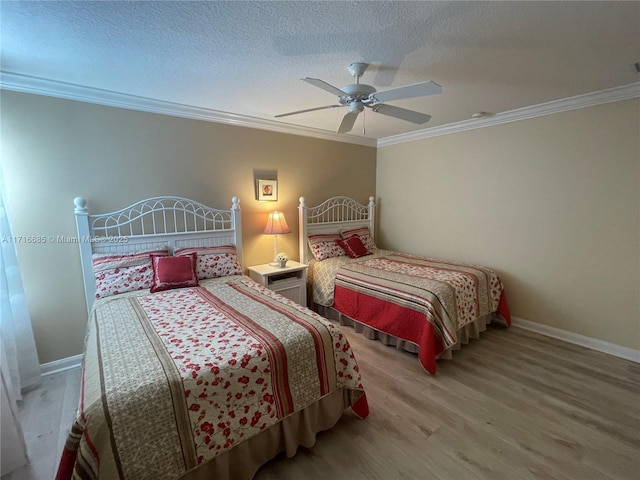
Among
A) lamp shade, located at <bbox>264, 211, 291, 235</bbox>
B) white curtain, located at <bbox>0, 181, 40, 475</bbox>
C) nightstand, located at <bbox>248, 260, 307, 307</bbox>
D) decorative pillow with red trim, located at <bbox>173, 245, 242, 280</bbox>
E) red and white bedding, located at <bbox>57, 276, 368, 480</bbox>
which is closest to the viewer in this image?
red and white bedding, located at <bbox>57, 276, 368, 480</bbox>

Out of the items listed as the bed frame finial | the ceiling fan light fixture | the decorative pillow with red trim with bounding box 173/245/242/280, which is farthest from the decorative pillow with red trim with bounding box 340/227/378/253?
the bed frame finial

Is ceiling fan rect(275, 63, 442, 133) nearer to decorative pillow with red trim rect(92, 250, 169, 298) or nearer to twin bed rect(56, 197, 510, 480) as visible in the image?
twin bed rect(56, 197, 510, 480)

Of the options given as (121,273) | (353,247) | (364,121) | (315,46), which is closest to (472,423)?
(353,247)

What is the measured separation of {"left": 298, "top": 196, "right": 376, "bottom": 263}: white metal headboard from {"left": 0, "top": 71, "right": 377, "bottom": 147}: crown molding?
963 mm

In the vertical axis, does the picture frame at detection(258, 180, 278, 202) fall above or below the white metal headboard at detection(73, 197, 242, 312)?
above

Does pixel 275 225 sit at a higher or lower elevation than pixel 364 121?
lower

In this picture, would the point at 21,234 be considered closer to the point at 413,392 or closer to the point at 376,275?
the point at 376,275

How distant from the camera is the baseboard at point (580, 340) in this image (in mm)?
2609

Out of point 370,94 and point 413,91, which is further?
point 370,94

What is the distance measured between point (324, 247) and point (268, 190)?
1009mm

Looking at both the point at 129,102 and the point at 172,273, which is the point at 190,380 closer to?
the point at 172,273

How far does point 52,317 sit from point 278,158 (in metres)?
2.66

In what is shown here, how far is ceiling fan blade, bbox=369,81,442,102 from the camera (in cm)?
162

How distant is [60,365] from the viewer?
2473 millimetres
